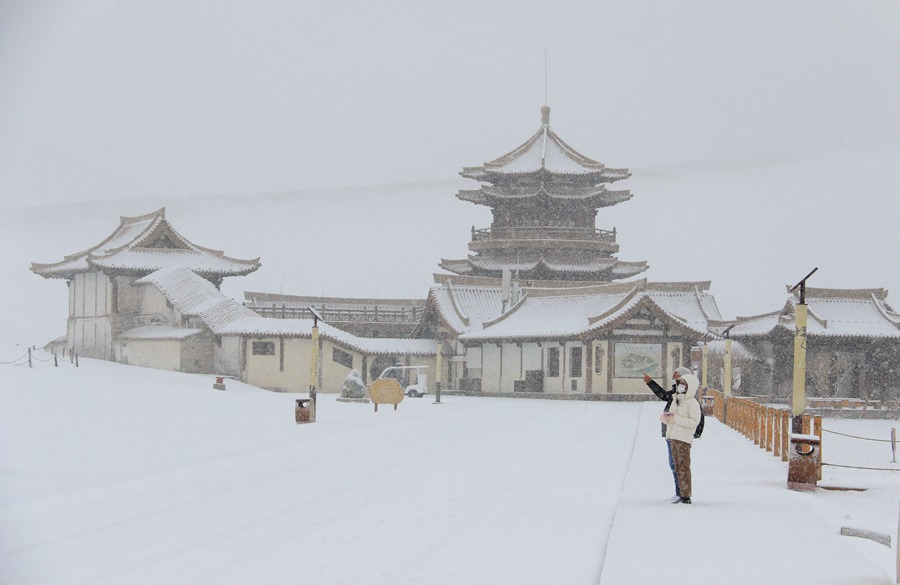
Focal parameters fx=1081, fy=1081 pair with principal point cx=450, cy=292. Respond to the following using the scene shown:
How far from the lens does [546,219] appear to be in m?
60.5

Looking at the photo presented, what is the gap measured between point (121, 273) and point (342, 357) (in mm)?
11631

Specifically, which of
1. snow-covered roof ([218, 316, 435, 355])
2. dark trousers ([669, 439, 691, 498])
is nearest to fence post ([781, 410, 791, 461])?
Answer: dark trousers ([669, 439, 691, 498])

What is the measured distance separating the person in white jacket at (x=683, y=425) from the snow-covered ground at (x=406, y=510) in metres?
0.32

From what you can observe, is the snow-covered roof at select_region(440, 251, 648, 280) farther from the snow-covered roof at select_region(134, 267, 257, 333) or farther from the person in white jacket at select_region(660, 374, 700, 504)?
the person in white jacket at select_region(660, 374, 700, 504)

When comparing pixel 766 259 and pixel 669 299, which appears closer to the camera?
pixel 669 299

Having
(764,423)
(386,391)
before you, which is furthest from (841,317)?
(764,423)

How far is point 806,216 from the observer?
171m

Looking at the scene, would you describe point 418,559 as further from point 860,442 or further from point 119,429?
point 860,442

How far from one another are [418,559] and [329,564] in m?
0.71

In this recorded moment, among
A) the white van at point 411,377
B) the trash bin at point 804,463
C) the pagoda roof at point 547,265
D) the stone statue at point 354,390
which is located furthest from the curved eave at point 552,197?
the trash bin at point 804,463

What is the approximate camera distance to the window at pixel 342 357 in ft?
166

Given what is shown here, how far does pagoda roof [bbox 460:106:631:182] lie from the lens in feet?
193

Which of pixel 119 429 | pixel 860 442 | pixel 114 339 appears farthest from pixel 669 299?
pixel 119 429

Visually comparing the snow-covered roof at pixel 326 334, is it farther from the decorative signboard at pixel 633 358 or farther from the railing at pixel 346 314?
the decorative signboard at pixel 633 358
